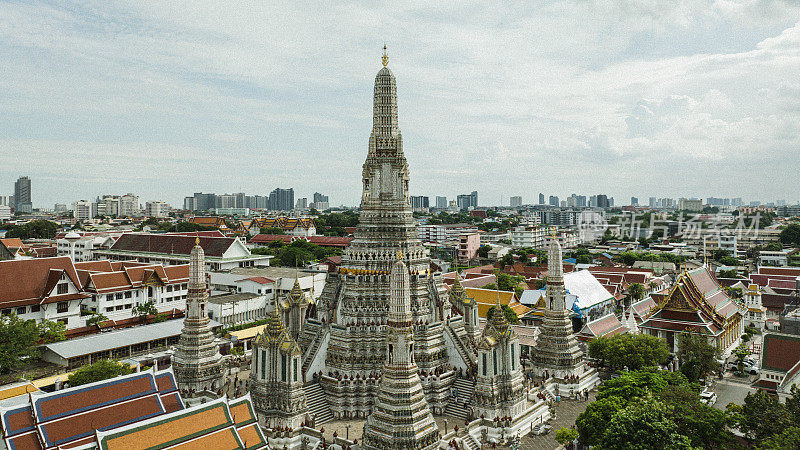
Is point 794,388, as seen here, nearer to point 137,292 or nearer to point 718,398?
point 718,398

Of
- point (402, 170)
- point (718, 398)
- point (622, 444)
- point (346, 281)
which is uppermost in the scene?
point (402, 170)

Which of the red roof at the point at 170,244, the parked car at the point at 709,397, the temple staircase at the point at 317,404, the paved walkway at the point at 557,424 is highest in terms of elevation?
the red roof at the point at 170,244

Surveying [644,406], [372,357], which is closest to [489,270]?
[372,357]

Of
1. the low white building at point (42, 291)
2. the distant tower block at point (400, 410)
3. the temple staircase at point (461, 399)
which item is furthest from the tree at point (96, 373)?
the temple staircase at point (461, 399)

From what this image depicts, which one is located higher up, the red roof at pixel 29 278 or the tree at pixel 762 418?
the red roof at pixel 29 278

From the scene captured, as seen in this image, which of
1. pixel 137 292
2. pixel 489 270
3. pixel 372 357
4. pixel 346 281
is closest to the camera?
pixel 372 357

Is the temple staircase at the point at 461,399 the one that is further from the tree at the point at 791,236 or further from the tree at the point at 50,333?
the tree at the point at 791,236
